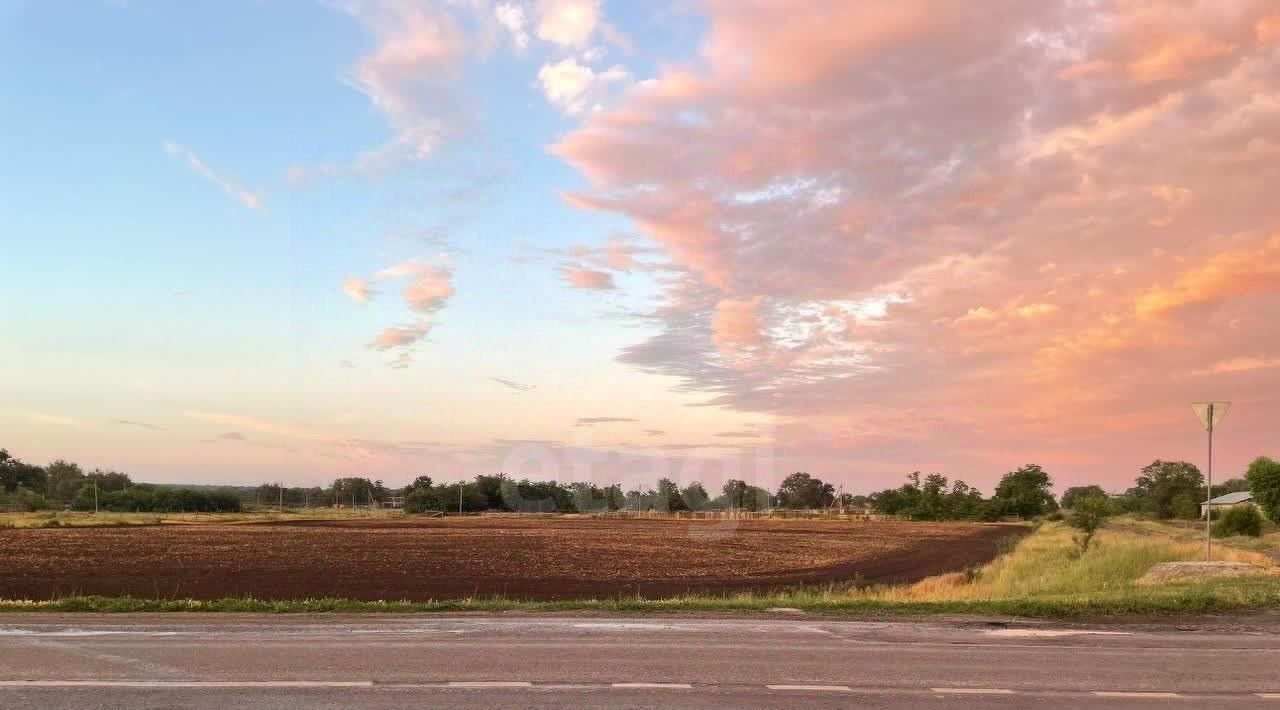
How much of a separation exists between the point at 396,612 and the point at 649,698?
29.5 ft

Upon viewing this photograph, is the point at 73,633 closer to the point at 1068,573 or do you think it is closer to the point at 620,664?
the point at 620,664

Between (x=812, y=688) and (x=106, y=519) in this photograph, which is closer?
(x=812, y=688)

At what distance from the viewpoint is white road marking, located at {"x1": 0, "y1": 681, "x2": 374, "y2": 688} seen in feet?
29.7

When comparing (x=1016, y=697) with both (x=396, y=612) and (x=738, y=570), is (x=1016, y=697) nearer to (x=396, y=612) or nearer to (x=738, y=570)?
(x=396, y=612)

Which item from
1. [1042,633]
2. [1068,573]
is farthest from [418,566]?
[1042,633]

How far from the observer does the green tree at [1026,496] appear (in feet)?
621

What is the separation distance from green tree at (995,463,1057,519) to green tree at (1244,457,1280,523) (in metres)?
111

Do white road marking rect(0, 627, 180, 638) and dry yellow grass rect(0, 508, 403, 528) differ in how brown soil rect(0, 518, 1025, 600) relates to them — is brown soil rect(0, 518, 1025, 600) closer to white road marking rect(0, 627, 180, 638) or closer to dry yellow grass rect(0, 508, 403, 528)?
white road marking rect(0, 627, 180, 638)

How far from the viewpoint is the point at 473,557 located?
167 feet

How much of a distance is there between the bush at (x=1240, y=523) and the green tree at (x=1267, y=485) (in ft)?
15.2

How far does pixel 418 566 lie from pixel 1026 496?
173m

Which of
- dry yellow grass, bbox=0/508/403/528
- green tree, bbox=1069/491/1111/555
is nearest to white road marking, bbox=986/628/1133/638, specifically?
green tree, bbox=1069/491/1111/555

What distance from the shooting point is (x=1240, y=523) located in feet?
235

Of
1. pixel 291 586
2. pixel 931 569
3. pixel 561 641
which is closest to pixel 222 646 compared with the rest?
pixel 561 641
